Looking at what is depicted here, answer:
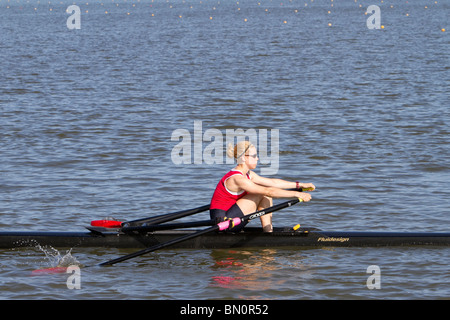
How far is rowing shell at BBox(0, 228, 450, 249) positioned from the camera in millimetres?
9852

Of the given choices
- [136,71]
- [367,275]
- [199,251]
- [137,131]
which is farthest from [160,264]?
[136,71]

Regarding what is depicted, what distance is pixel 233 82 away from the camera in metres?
28.2

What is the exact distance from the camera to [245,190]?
9.52 meters

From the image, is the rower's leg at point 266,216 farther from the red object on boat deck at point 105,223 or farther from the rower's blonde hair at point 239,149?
the red object on boat deck at point 105,223

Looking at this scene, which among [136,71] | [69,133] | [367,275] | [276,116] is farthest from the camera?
[136,71]

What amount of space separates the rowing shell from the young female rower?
18 centimetres

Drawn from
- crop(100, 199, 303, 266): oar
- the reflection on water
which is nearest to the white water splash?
crop(100, 199, 303, 266): oar

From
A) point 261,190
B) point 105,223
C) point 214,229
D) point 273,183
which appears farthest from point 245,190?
point 105,223

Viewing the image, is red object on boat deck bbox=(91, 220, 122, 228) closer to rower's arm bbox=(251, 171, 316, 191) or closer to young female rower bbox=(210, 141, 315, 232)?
young female rower bbox=(210, 141, 315, 232)

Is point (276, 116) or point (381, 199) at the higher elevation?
point (276, 116)

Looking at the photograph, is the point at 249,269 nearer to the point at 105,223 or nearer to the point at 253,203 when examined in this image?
the point at 253,203

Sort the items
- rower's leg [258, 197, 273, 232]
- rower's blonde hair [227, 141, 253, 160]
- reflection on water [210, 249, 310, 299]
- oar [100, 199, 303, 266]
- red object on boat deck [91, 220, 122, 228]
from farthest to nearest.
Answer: red object on boat deck [91, 220, 122, 228]
rower's leg [258, 197, 273, 232]
rower's blonde hair [227, 141, 253, 160]
oar [100, 199, 303, 266]
reflection on water [210, 249, 310, 299]

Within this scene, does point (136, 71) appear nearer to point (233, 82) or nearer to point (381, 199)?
point (233, 82)
